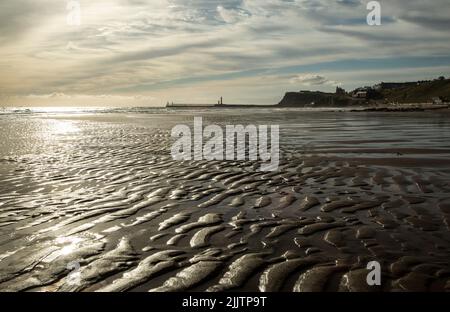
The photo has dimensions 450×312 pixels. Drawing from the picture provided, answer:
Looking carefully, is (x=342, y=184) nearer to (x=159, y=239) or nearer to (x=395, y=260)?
(x=395, y=260)

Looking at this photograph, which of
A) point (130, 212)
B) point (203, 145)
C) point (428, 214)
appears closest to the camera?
point (428, 214)

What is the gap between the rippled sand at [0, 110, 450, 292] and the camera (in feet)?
14.5

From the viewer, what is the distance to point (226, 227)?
6258mm

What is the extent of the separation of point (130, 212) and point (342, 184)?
5066mm

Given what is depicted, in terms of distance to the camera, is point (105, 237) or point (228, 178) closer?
point (105, 237)

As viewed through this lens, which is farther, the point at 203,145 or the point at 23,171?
the point at 203,145

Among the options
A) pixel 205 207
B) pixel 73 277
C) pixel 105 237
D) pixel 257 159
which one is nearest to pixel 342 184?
pixel 205 207

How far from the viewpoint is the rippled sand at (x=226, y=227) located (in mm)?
4426

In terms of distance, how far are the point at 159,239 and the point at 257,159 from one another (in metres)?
8.17

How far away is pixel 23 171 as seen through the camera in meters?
11.7
